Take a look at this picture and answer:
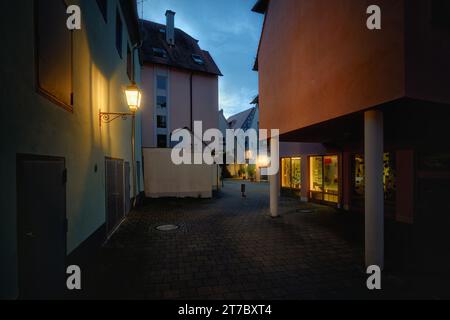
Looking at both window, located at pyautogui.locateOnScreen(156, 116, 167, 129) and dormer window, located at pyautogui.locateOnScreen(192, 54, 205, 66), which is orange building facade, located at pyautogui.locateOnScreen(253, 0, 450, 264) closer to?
window, located at pyautogui.locateOnScreen(156, 116, 167, 129)

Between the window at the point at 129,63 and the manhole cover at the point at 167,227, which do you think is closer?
the manhole cover at the point at 167,227

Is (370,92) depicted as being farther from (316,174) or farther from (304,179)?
(304,179)

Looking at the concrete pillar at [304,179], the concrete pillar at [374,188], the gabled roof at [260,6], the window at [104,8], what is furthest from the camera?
the concrete pillar at [304,179]

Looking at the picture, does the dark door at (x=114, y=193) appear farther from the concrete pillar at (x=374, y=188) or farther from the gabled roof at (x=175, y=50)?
the gabled roof at (x=175, y=50)

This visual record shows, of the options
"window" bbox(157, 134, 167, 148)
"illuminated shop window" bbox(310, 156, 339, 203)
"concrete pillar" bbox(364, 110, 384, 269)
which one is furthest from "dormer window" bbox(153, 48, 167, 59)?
"concrete pillar" bbox(364, 110, 384, 269)

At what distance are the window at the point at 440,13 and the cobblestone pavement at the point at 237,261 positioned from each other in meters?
5.16

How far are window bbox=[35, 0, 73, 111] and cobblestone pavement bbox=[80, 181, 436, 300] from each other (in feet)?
11.6

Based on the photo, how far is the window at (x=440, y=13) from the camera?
4.59 metres

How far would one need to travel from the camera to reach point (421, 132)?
8.19m

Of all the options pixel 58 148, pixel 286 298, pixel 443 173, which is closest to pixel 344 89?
pixel 286 298

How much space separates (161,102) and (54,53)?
16.5 metres

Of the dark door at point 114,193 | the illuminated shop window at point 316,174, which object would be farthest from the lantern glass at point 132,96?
the illuminated shop window at point 316,174

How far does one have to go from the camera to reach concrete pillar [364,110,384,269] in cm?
509

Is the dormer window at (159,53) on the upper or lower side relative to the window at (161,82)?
upper
